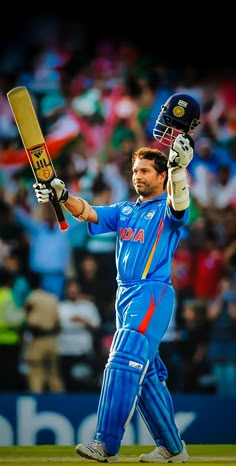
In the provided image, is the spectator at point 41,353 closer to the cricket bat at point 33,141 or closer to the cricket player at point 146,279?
the cricket player at point 146,279

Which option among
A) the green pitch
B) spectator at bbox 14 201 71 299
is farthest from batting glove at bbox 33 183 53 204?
spectator at bbox 14 201 71 299

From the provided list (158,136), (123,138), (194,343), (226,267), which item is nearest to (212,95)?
(123,138)

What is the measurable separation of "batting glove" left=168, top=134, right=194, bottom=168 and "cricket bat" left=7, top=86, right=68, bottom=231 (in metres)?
0.69

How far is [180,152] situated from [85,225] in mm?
4271

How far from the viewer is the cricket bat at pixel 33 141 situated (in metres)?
5.05

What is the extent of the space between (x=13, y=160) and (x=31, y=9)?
217 centimetres

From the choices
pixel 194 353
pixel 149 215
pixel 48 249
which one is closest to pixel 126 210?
pixel 149 215

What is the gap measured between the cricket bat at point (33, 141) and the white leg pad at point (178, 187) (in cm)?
63

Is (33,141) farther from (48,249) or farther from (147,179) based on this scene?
(48,249)

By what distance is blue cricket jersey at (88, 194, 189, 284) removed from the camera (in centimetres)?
493

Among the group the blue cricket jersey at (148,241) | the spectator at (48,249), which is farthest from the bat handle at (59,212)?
the spectator at (48,249)

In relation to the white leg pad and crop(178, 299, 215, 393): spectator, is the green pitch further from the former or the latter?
the white leg pad

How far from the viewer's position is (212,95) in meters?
9.75

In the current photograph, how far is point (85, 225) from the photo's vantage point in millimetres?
8922
